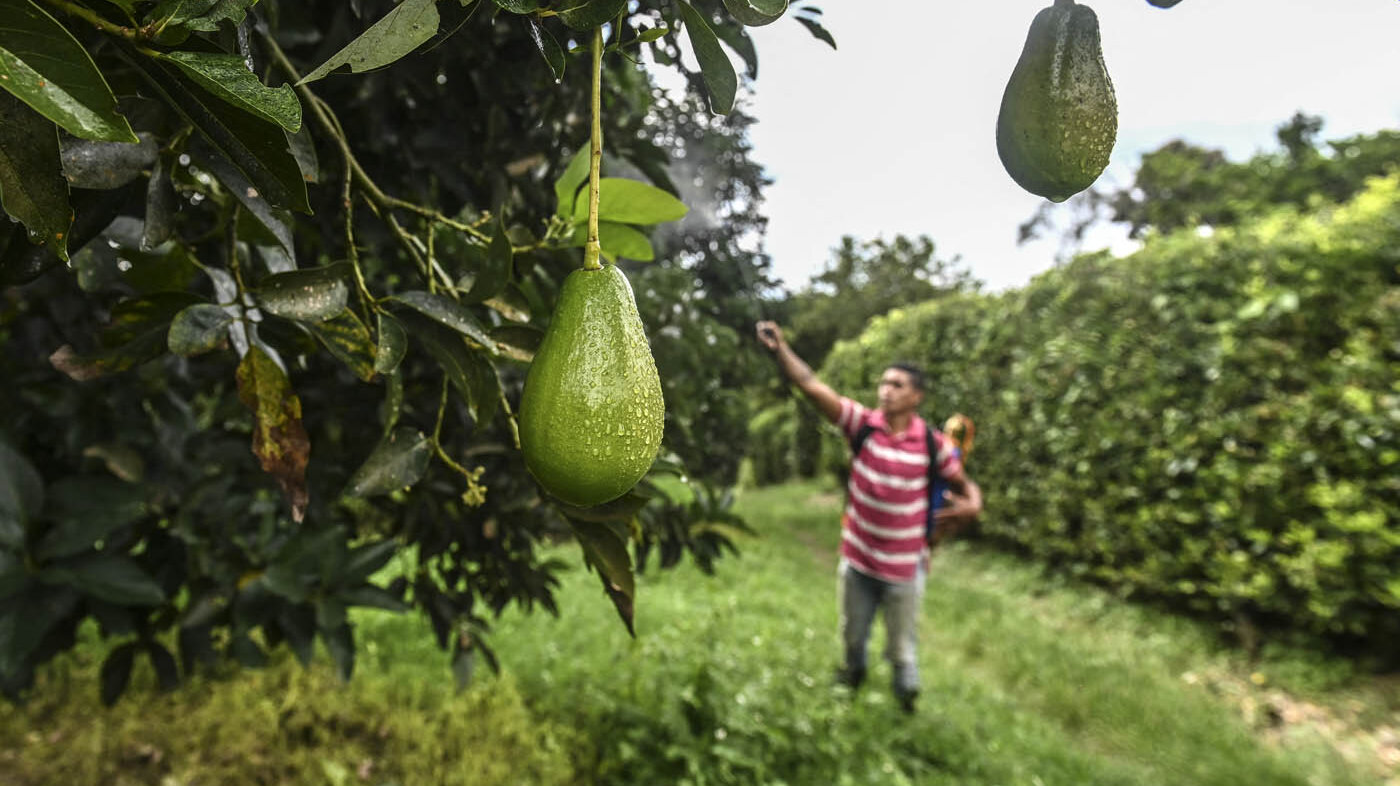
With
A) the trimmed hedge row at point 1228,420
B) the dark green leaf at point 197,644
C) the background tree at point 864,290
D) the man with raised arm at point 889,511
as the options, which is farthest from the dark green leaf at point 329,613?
the background tree at point 864,290

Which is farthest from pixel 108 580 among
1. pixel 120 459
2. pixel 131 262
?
pixel 131 262

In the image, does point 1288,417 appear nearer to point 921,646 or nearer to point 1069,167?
point 921,646

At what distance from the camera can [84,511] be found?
50.0 inches

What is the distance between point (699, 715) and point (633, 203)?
2.59 meters

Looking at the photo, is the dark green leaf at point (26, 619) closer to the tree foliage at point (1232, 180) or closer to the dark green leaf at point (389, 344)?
the dark green leaf at point (389, 344)

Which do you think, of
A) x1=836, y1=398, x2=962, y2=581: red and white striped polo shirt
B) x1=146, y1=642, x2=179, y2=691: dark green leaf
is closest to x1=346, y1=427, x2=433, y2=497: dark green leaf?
x1=146, y1=642, x2=179, y2=691: dark green leaf

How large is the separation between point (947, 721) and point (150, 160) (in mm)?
3670

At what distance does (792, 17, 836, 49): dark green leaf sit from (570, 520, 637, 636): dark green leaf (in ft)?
2.01

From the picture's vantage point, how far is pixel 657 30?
1.56ft

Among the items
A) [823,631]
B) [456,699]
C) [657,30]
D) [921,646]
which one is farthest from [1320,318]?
[657,30]

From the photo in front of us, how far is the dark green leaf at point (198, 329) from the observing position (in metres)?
0.68

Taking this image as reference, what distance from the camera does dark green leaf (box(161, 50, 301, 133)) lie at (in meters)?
0.40

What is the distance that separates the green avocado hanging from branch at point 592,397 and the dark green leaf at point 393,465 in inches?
10.8

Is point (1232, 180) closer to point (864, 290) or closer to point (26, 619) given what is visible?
point (864, 290)
